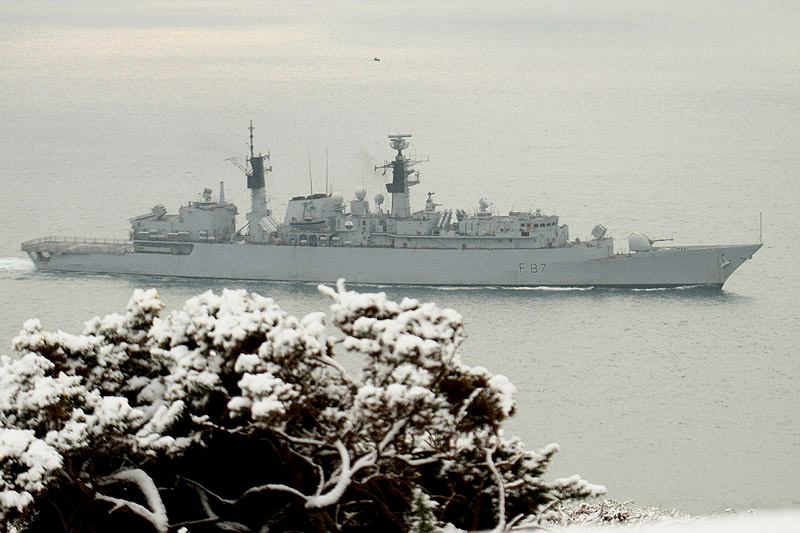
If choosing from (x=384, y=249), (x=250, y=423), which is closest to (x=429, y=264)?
(x=384, y=249)

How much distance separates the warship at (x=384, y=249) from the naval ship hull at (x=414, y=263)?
1.0 inches

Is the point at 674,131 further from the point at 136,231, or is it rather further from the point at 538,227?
the point at 136,231

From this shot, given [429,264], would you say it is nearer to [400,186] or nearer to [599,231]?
[400,186]

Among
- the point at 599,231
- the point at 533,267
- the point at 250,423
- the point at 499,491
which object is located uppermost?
the point at 599,231

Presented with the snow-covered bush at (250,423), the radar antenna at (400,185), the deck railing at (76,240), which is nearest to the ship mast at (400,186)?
the radar antenna at (400,185)

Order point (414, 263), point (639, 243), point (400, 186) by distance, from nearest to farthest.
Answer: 1. point (639, 243)
2. point (414, 263)
3. point (400, 186)

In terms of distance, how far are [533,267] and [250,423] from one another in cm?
2424

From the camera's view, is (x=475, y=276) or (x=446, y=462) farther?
(x=475, y=276)

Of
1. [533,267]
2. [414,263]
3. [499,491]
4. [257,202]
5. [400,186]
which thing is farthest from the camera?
[257,202]

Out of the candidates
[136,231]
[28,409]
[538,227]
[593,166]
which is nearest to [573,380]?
[538,227]

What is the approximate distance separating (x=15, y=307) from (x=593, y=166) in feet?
74.9

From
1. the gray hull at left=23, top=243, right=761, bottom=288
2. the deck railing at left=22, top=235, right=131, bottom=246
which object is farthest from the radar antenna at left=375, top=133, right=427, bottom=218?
the deck railing at left=22, top=235, right=131, bottom=246

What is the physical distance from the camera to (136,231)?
3653 cm

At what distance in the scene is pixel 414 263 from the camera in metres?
34.4
